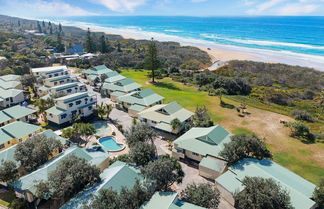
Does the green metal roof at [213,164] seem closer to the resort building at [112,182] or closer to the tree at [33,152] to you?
the resort building at [112,182]

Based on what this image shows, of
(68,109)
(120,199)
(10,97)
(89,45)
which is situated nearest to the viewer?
(120,199)

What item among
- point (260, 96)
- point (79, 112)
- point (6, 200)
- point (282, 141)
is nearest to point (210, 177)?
point (282, 141)

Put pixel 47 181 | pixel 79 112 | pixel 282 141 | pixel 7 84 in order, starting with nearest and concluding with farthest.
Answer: pixel 47 181
pixel 282 141
pixel 79 112
pixel 7 84

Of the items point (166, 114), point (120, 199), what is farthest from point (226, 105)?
point (120, 199)

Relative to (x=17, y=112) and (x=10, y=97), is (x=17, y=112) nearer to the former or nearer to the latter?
(x=17, y=112)

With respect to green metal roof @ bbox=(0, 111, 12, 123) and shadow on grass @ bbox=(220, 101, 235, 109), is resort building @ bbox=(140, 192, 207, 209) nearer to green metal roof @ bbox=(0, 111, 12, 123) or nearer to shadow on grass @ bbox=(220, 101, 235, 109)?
green metal roof @ bbox=(0, 111, 12, 123)

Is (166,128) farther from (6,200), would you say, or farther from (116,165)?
(6,200)

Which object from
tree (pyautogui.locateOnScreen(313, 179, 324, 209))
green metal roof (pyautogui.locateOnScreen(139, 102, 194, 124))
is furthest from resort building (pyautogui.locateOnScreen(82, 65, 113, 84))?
tree (pyautogui.locateOnScreen(313, 179, 324, 209))
